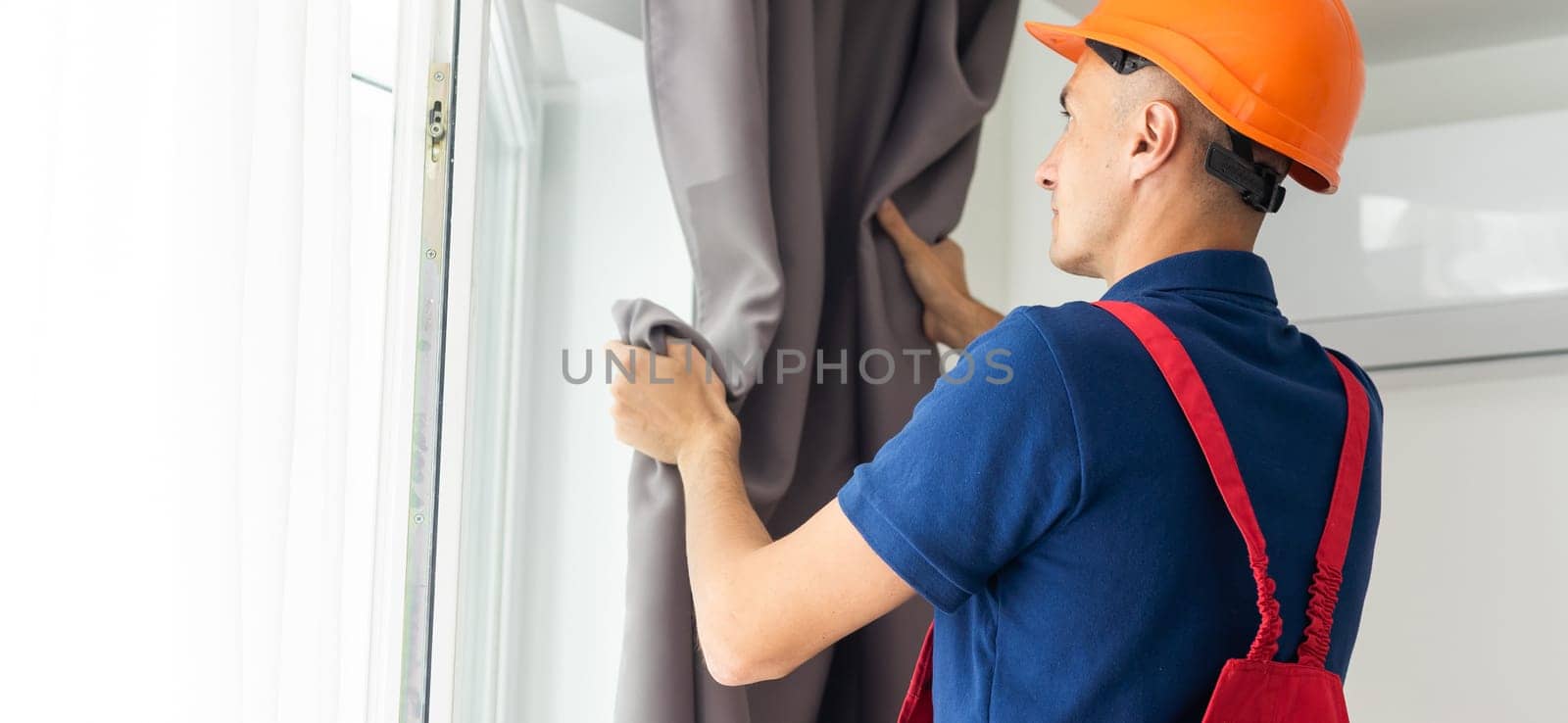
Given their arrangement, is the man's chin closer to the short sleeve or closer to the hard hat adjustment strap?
the hard hat adjustment strap

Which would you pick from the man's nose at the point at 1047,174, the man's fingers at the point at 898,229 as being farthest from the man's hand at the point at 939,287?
the man's nose at the point at 1047,174

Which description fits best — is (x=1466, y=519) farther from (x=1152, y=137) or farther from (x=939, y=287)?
(x=1152, y=137)

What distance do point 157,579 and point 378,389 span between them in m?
0.41

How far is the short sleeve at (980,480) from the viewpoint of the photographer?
1065 millimetres

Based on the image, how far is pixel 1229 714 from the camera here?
1.07m

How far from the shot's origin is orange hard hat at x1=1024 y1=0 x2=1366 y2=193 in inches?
48.0

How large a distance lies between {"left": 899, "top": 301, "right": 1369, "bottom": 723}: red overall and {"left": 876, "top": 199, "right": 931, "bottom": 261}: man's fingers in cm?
56

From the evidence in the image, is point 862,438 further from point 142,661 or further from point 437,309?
point 142,661

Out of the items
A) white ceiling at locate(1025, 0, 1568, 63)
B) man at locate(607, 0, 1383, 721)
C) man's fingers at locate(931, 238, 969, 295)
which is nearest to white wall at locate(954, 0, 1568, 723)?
white ceiling at locate(1025, 0, 1568, 63)

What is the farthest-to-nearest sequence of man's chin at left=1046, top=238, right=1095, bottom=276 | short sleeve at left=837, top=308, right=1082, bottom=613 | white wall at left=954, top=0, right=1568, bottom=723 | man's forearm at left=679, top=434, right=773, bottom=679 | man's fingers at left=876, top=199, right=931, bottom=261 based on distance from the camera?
white wall at left=954, top=0, right=1568, bottom=723
man's fingers at left=876, top=199, right=931, bottom=261
man's chin at left=1046, top=238, right=1095, bottom=276
man's forearm at left=679, top=434, right=773, bottom=679
short sleeve at left=837, top=308, right=1082, bottom=613

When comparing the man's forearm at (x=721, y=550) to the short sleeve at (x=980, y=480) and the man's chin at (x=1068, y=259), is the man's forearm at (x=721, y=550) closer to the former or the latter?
the short sleeve at (x=980, y=480)

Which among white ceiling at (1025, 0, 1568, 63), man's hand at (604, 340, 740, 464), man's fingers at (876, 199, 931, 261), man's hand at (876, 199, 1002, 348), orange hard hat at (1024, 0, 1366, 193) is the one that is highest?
white ceiling at (1025, 0, 1568, 63)

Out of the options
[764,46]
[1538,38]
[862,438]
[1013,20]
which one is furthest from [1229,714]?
[1538,38]

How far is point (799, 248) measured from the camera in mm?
1617
